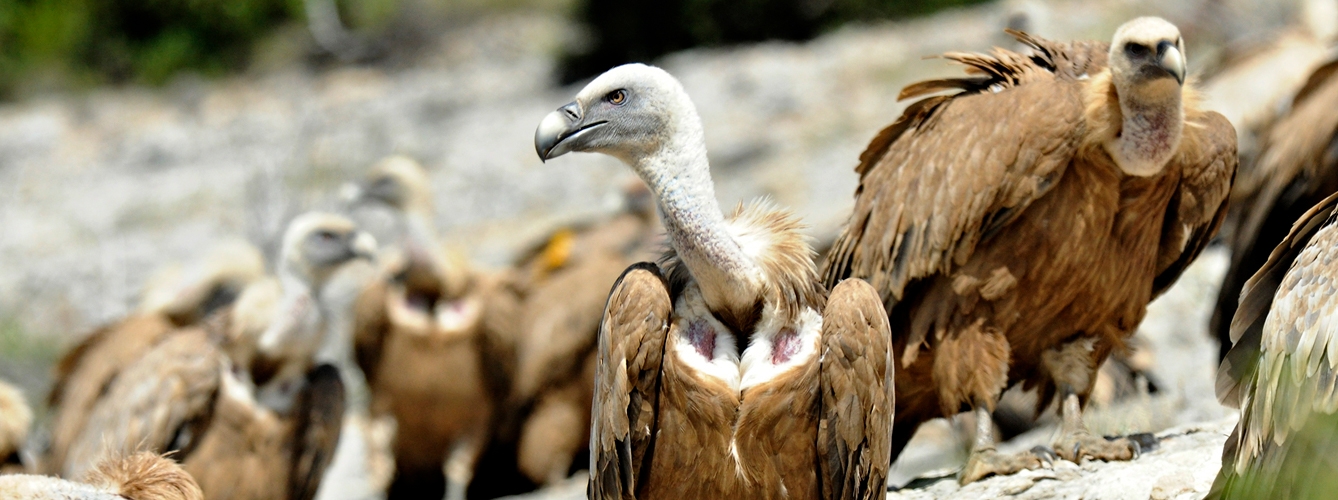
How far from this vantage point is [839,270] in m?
5.49

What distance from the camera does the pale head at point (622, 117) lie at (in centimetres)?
441

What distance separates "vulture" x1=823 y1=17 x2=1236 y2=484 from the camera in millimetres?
4930

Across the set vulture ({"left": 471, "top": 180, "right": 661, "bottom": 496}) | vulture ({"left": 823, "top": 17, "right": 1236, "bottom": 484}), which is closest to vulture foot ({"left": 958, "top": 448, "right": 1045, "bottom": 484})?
vulture ({"left": 823, "top": 17, "right": 1236, "bottom": 484})

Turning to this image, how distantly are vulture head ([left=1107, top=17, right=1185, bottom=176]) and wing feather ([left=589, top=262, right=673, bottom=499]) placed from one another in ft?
5.69

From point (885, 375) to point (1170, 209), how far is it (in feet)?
5.32

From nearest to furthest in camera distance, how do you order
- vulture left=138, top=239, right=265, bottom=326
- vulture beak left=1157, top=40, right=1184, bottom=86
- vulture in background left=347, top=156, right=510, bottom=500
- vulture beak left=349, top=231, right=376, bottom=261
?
vulture beak left=1157, top=40, right=1184, bottom=86, vulture beak left=349, top=231, right=376, bottom=261, vulture left=138, top=239, right=265, bottom=326, vulture in background left=347, top=156, right=510, bottom=500

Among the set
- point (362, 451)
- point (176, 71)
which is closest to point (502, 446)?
point (362, 451)

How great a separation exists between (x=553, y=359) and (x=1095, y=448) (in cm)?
462

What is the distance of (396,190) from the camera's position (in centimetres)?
1033

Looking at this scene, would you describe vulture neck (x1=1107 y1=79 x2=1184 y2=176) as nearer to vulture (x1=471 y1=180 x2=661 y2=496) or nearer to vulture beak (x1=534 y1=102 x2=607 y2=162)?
vulture beak (x1=534 y1=102 x2=607 y2=162)

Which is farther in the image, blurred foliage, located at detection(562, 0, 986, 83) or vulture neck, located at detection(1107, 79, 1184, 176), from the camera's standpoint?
blurred foliage, located at detection(562, 0, 986, 83)

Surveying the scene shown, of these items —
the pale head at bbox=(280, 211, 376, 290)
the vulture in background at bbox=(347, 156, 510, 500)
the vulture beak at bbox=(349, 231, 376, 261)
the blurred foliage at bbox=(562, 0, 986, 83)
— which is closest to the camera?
the pale head at bbox=(280, 211, 376, 290)

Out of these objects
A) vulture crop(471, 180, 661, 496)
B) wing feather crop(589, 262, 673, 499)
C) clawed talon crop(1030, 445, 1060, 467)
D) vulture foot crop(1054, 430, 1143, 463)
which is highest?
wing feather crop(589, 262, 673, 499)

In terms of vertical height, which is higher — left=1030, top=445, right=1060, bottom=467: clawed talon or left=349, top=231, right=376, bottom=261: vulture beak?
left=1030, top=445, right=1060, bottom=467: clawed talon
